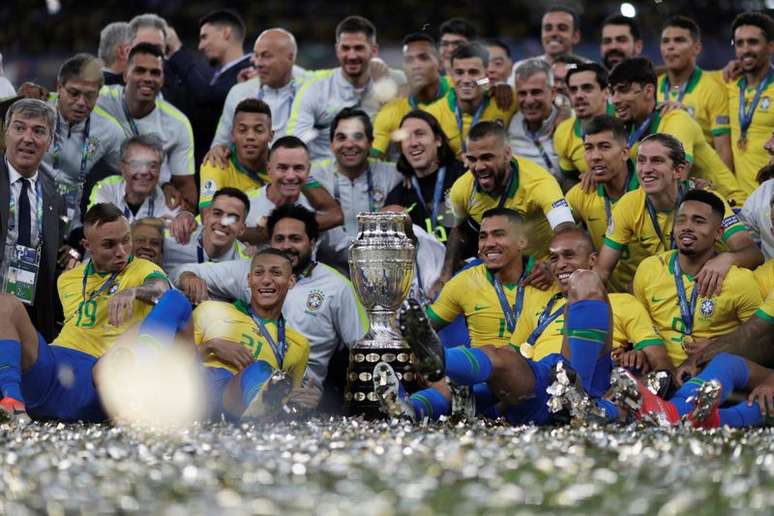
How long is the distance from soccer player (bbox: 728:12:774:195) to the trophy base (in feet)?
9.13

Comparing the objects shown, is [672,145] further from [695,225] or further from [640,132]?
[640,132]

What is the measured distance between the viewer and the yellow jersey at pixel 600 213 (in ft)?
20.4

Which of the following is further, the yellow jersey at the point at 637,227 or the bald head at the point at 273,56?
the bald head at the point at 273,56

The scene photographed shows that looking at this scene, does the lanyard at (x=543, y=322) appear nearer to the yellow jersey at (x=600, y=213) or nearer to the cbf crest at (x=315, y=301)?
the yellow jersey at (x=600, y=213)

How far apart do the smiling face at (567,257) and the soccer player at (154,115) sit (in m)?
2.28

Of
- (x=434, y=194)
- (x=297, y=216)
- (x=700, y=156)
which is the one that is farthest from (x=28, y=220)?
(x=700, y=156)

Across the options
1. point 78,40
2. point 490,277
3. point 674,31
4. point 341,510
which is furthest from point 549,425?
point 78,40

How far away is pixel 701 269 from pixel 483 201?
1230 millimetres

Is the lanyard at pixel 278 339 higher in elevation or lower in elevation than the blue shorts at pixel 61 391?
higher

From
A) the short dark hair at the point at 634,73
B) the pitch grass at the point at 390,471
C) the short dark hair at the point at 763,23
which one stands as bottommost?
the pitch grass at the point at 390,471

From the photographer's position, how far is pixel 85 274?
5.73m

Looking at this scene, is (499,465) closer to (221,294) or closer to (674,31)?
(221,294)

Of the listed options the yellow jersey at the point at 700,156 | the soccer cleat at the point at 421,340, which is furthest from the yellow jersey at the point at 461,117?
the soccer cleat at the point at 421,340

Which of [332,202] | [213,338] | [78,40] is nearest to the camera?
[213,338]
